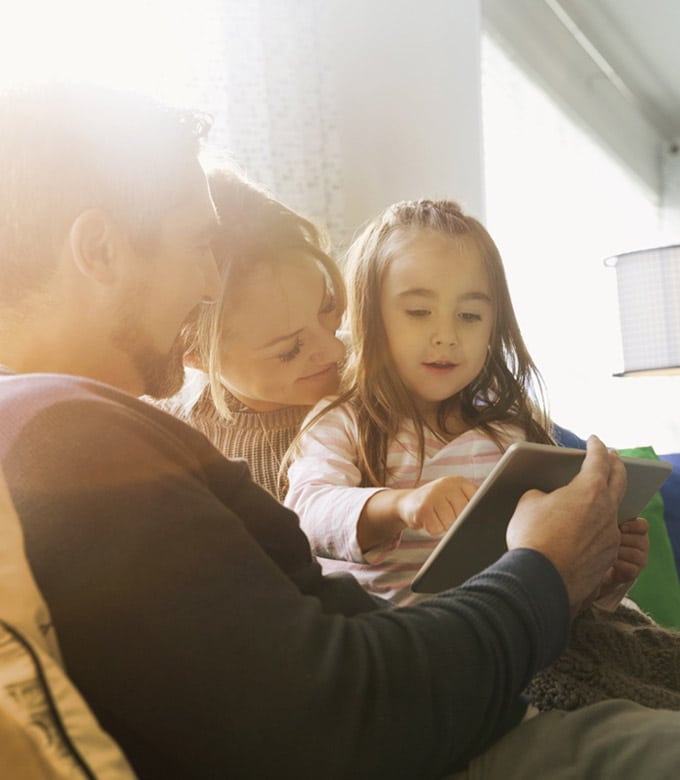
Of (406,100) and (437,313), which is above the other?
(406,100)

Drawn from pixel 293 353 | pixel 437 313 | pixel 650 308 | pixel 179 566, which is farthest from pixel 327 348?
pixel 650 308

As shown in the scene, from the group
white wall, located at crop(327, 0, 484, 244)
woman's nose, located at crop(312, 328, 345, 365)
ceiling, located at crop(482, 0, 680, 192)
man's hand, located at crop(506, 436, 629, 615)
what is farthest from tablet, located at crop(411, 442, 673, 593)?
ceiling, located at crop(482, 0, 680, 192)

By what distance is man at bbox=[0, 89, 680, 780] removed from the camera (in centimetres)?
63

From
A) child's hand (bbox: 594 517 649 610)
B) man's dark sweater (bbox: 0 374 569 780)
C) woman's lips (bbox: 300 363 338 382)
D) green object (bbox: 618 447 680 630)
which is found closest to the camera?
man's dark sweater (bbox: 0 374 569 780)

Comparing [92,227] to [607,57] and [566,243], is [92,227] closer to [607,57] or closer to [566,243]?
[566,243]

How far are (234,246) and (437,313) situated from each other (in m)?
0.33

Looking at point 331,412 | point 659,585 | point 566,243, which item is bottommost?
point 659,585

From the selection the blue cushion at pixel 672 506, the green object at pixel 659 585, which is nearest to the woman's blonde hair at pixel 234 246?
the green object at pixel 659 585

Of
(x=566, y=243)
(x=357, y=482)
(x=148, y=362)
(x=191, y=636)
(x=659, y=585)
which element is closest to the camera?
(x=191, y=636)

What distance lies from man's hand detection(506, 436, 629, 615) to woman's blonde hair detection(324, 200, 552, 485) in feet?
1.56

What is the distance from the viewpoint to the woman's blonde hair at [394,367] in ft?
4.94

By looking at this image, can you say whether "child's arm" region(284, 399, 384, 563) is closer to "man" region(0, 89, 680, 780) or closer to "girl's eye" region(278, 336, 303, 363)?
"girl's eye" region(278, 336, 303, 363)

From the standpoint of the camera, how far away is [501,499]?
102 cm

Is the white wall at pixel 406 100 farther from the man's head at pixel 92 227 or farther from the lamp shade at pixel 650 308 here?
the man's head at pixel 92 227
